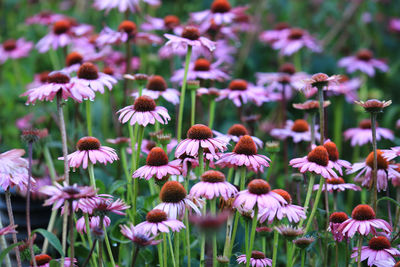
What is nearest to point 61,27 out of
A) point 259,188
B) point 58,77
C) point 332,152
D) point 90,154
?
point 58,77

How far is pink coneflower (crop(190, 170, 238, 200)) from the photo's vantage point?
114 centimetres

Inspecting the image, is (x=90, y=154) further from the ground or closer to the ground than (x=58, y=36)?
closer to the ground

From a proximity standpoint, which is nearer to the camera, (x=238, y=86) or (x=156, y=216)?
(x=156, y=216)

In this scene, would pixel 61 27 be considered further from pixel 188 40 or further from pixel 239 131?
pixel 239 131

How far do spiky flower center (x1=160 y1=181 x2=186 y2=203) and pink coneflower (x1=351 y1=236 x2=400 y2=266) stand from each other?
48 centimetres

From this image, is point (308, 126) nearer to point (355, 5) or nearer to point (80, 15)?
point (355, 5)

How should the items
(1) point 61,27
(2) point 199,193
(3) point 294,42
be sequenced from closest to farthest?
(2) point 199,193 < (1) point 61,27 < (3) point 294,42

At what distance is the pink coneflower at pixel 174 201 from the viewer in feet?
3.88

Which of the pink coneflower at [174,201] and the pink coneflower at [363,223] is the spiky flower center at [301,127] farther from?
the pink coneflower at [174,201]

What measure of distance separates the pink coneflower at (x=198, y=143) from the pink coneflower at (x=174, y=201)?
0.34ft

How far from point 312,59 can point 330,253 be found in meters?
2.13

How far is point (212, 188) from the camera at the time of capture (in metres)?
1.16

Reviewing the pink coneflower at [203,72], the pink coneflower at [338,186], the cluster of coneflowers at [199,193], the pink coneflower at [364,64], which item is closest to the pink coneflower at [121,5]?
the cluster of coneflowers at [199,193]

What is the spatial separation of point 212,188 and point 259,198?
109mm
